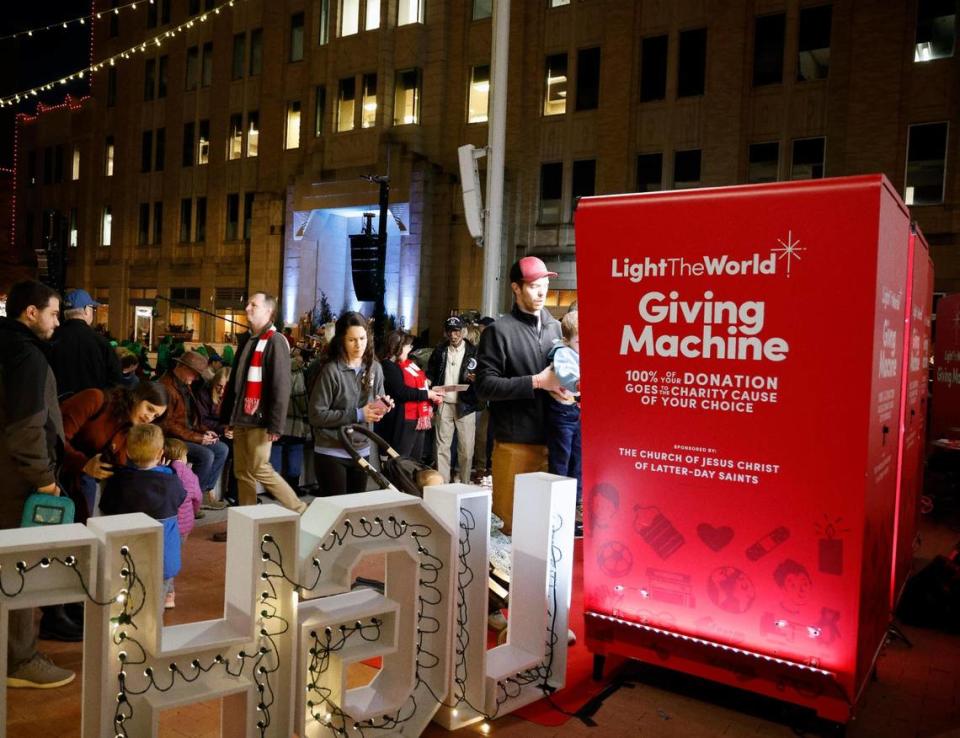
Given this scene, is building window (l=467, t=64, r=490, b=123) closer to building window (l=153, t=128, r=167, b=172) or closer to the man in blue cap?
building window (l=153, t=128, r=167, b=172)

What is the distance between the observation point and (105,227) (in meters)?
35.7

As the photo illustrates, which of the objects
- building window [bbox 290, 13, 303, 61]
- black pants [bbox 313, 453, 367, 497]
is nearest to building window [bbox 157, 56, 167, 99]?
building window [bbox 290, 13, 303, 61]

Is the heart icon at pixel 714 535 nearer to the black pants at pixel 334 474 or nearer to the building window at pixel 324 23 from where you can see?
the black pants at pixel 334 474

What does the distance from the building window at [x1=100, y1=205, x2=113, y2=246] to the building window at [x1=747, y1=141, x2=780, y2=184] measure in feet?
92.7

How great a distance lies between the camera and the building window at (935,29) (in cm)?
1722

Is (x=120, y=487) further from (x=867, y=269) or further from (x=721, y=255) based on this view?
(x=867, y=269)

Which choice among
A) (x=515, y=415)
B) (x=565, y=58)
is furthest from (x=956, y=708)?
(x=565, y=58)

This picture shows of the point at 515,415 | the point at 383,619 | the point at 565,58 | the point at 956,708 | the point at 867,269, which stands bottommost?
the point at 956,708

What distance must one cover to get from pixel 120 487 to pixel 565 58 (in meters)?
21.0

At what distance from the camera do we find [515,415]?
4.93m

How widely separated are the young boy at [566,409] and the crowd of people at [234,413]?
0.02 meters

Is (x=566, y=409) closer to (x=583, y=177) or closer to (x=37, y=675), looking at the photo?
(x=37, y=675)

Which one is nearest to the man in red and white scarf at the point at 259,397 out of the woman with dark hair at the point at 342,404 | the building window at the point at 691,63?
the woman with dark hair at the point at 342,404

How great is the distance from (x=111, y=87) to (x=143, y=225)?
7.15m
